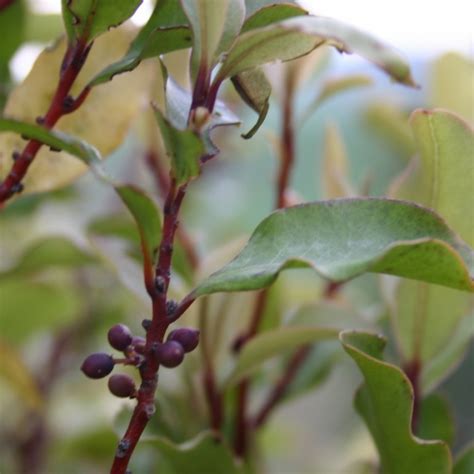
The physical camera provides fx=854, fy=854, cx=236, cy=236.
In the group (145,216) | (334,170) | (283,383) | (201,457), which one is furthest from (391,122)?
(145,216)

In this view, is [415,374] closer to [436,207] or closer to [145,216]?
[436,207]

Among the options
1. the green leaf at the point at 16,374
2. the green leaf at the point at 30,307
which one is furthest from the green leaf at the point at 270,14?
the green leaf at the point at 30,307

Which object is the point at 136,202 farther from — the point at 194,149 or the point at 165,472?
the point at 165,472

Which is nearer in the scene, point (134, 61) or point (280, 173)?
point (134, 61)

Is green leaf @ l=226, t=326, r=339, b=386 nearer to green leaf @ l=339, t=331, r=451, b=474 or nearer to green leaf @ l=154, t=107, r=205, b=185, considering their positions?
green leaf @ l=339, t=331, r=451, b=474

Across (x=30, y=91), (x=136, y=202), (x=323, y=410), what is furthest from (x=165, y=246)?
(x=323, y=410)
